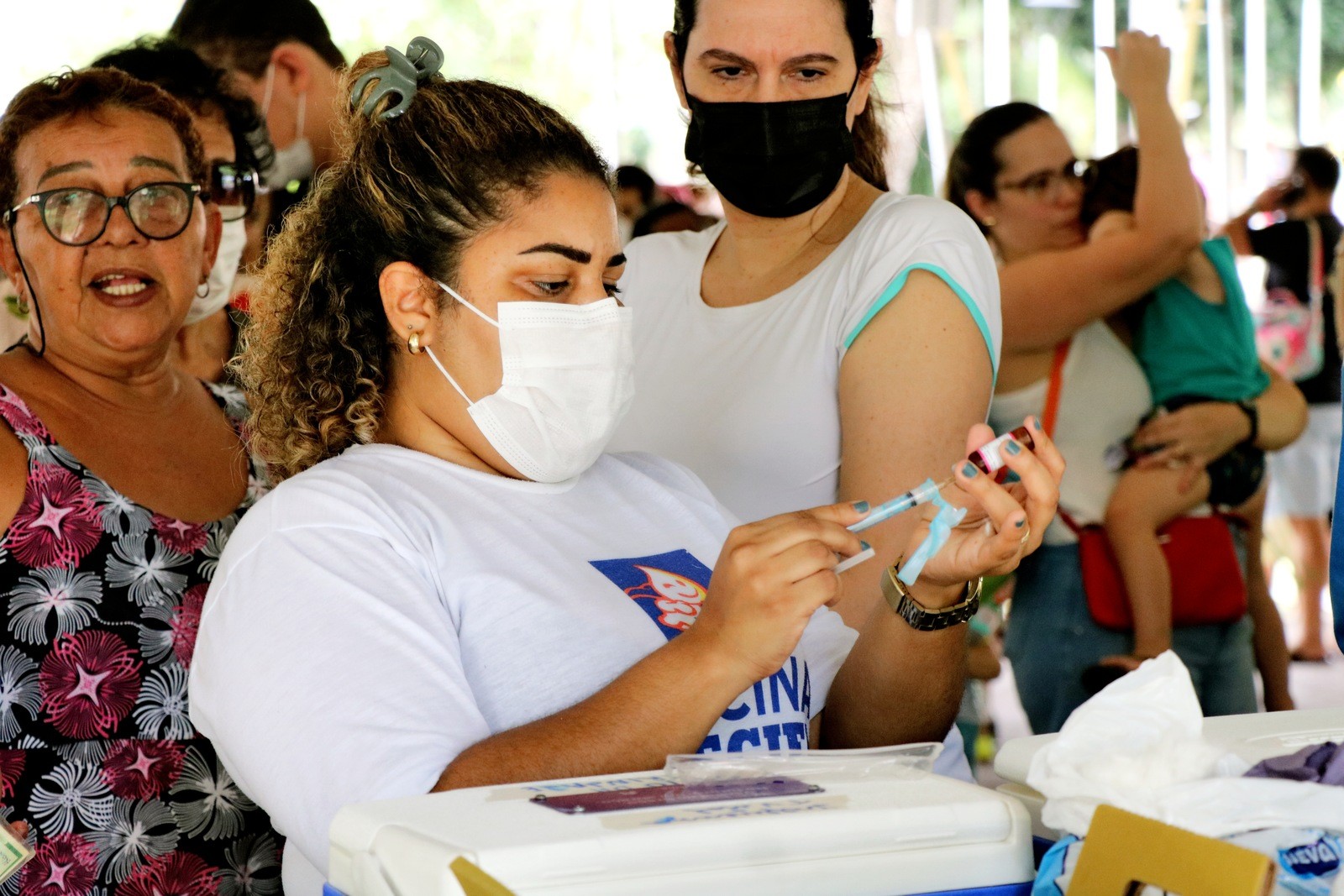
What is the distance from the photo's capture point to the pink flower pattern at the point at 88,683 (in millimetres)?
1651

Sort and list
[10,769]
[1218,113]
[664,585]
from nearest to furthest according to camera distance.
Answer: [664,585] → [10,769] → [1218,113]

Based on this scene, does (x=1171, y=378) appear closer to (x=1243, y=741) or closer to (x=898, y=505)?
(x=898, y=505)

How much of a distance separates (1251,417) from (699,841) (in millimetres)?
2598

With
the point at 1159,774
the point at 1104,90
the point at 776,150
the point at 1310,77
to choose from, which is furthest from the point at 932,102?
the point at 1159,774

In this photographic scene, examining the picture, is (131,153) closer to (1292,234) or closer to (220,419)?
(220,419)

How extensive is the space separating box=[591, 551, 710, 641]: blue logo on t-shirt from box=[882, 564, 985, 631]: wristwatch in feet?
0.66

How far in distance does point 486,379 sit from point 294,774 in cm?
48

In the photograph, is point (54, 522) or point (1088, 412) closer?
point (54, 522)

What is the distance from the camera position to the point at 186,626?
177 centimetres

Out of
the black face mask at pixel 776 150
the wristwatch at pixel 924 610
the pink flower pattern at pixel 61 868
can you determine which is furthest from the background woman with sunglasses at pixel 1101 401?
the pink flower pattern at pixel 61 868

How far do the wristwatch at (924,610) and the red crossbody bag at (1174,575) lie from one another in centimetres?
154

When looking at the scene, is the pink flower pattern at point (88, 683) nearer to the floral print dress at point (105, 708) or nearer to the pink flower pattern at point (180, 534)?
the floral print dress at point (105, 708)

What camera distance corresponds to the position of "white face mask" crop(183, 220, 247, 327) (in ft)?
7.32

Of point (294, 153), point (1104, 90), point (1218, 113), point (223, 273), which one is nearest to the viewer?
point (223, 273)
